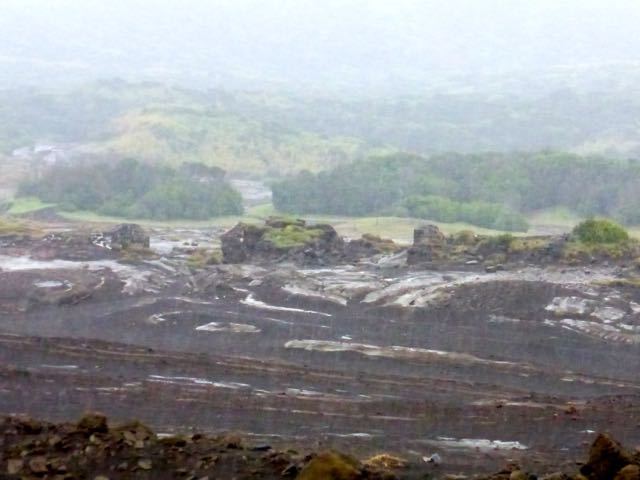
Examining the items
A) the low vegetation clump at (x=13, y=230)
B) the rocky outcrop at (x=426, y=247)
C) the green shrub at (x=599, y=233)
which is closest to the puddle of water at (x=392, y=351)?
the rocky outcrop at (x=426, y=247)

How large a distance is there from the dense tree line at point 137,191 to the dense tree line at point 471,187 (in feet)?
18.7

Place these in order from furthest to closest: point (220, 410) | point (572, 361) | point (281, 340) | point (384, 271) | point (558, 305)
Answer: point (384, 271) → point (558, 305) → point (281, 340) → point (572, 361) → point (220, 410)

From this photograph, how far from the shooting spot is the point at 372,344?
2316 centimetres

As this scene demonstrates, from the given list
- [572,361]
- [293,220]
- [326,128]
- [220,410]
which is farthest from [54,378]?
[326,128]

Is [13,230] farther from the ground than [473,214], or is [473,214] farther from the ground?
[13,230]

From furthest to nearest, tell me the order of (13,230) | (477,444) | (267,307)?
(13,230)
(267,307)
(477,444)

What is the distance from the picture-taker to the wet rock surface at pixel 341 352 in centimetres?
1582

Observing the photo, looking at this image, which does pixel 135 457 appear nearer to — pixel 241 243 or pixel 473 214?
pixel 241 243

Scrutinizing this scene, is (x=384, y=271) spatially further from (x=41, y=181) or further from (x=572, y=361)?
(x=41, y=181)

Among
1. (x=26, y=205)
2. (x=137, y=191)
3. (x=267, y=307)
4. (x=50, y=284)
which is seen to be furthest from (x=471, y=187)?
(x=267, y=307)

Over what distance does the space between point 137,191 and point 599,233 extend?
150 ft

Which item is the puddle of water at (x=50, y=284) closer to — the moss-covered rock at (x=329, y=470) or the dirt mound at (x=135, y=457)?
the dirt mound at (x=135, y=457)

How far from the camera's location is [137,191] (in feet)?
241

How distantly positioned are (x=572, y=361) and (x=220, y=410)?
8701mm
